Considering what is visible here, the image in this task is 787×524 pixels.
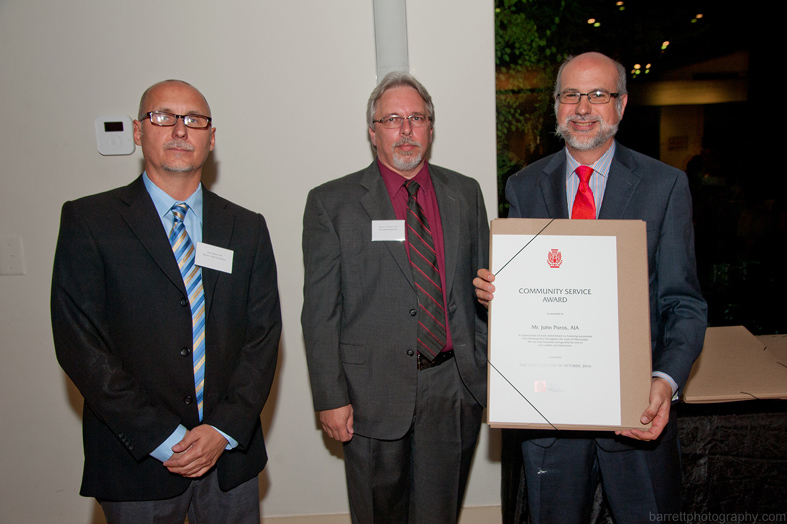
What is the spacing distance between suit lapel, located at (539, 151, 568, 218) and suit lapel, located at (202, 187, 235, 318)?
119 centimetres

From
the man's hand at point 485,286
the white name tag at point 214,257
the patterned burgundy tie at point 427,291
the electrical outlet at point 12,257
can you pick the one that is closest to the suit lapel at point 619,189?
the man's hand at point 485,286

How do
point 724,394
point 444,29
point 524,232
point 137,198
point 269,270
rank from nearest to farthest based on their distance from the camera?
1. point 524,232
2. point 137,198
3. point 269,270
4. point 724,394
5. point 444,29

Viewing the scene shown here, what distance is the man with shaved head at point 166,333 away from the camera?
1.53m

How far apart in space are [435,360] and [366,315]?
1.11ft

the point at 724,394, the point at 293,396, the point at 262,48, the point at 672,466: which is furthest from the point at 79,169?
the point at 724,394

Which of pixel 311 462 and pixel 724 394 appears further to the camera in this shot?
pixel 311 462

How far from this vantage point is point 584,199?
1763 mm

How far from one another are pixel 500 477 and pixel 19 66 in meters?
3.47

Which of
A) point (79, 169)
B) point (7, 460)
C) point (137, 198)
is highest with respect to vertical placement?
point (79, 169)

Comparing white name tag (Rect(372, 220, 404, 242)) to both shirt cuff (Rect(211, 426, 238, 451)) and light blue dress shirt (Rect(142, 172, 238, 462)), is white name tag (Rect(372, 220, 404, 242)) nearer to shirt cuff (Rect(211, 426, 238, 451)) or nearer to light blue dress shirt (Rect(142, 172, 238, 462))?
light blue dress shirt (Rect(142, 172, 238, 462))

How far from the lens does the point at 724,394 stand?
2004 mm

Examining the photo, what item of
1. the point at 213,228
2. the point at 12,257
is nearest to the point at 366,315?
the point at 213,228

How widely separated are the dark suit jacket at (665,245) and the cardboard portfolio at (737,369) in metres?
0.50

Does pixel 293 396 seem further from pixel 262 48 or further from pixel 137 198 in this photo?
pixel 262 48
